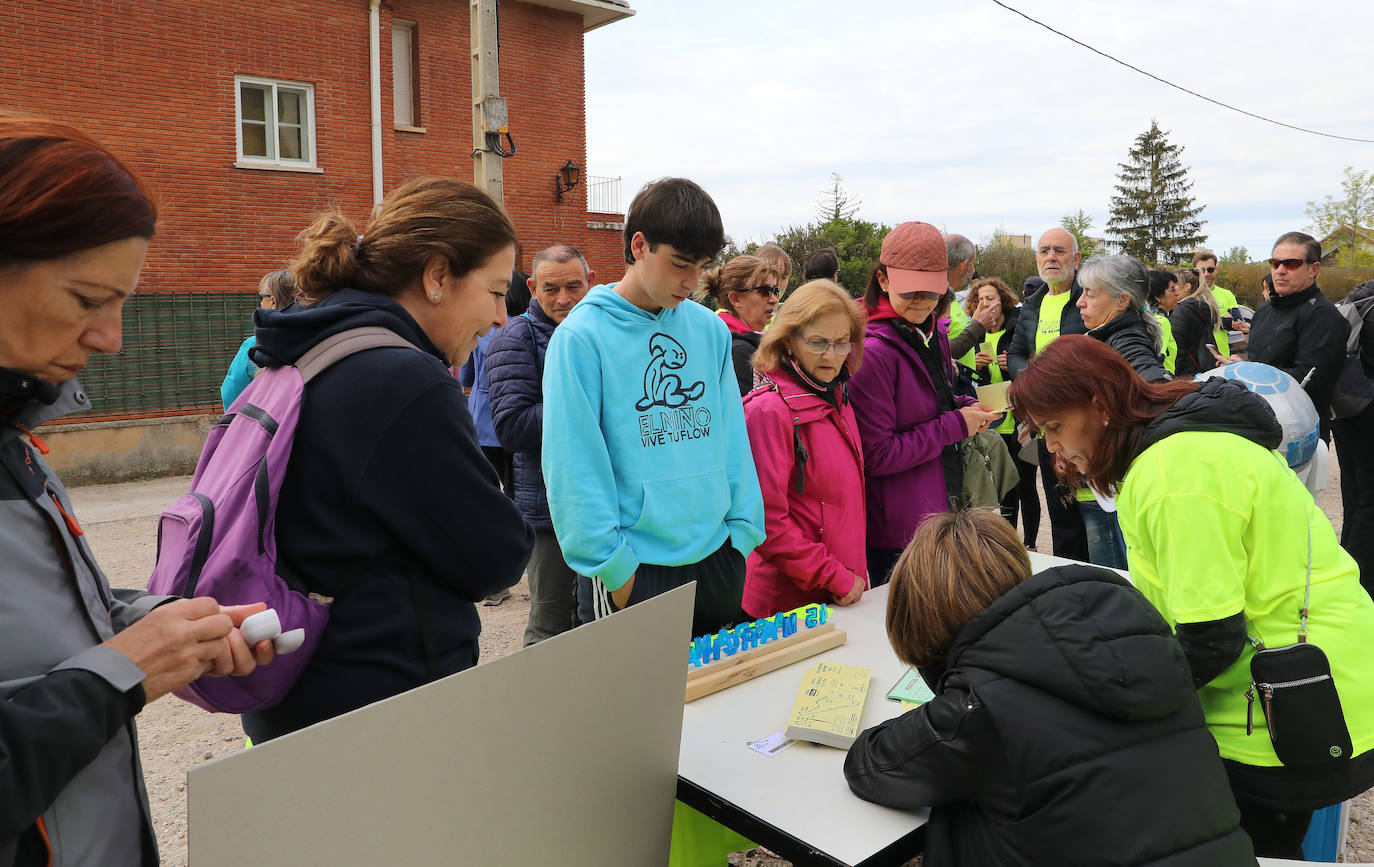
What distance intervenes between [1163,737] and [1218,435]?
740mm

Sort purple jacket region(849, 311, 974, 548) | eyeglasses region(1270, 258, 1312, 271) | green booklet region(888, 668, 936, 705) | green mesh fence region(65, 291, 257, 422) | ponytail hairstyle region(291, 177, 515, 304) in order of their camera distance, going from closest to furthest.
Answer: ponytail hairstyle region(291, 177, 515, 304) → green booklet region(888, 668, 936, 705) → purple jacket region(849, 311, 974, 548) → eyeglasses region(1270, 258, 1312, 271) → green mesh fence region(65, 291, 257, 422)

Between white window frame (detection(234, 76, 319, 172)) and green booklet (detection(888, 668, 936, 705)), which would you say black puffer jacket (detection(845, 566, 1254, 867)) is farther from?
white window frame (detection(234, 76, 319, 172))

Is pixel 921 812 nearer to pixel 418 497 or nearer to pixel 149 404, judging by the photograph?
pixel 418 497

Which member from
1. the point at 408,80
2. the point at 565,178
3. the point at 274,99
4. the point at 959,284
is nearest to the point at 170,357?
the point at 274,99

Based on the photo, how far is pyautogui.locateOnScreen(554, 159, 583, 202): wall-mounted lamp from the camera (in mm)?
15195

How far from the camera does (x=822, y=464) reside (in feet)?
9.37

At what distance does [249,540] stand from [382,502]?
0.20 metres

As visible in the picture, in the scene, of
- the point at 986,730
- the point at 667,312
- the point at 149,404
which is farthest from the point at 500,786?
the point at 149,404

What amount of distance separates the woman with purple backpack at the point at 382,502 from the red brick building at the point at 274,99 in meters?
9.27

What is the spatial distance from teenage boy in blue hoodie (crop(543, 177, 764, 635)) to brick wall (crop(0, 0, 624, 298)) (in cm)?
947

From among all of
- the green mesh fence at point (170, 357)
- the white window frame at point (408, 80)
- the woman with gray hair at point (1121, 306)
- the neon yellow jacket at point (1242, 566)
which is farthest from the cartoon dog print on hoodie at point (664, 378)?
the white window frame at point (408, 80)

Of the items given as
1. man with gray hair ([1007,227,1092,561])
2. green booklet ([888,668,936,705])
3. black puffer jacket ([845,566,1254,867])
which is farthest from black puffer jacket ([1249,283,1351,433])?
black puffer jacket ([845,566,1254,867])

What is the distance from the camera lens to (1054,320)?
5145mm

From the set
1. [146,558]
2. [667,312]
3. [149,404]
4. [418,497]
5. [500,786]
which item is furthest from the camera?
[149,404]
